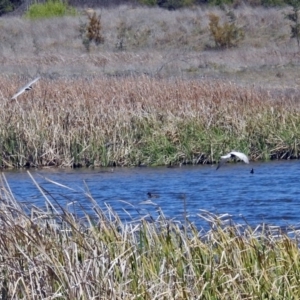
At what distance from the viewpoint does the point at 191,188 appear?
45.8ft

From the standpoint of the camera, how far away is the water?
12164 millimetres

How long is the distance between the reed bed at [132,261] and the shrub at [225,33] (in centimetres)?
2611

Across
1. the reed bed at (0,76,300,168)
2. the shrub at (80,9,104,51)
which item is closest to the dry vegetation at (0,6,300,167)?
the reed bed at (0,76,300,168)

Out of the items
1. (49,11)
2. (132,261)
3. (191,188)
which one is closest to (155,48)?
(49,11)

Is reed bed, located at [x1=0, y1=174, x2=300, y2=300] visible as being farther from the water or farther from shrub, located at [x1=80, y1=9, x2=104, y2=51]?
shrub, located at [x1=80, y1=9, x2=104, y2=51]

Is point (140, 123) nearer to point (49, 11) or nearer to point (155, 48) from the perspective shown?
point (155, 48)

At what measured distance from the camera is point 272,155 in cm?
1608

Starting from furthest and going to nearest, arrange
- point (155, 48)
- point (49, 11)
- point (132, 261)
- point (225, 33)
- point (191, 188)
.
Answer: point (49, 11), point (155, 48), point (225, 33), point (191, 188), point (132, 261)

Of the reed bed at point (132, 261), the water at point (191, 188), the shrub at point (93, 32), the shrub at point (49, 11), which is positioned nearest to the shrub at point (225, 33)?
the shrub at point (93, 32)

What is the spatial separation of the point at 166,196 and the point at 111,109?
3.20 meters

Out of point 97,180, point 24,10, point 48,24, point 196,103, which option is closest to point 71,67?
point 48,24

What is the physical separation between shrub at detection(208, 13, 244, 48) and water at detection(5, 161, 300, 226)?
16.6 metres

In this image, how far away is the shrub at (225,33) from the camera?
32406 millimetres

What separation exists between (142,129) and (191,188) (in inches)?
87.5
